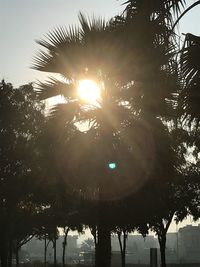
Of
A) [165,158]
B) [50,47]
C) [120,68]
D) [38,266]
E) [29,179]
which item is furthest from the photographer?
[38,266]

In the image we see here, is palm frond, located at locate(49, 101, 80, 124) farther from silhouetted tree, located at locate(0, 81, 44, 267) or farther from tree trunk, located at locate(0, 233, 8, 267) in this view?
tree trunk, located at locate(0, 233, 8, 267)

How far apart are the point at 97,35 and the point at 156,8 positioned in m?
3.80

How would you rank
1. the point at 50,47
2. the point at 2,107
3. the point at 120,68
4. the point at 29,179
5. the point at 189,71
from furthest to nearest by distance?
the point at 29,179
the point at 2,107
the point at 50,47
the point at 120,68
the point at 189,71

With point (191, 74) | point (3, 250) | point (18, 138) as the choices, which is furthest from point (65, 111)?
point (3, 250)

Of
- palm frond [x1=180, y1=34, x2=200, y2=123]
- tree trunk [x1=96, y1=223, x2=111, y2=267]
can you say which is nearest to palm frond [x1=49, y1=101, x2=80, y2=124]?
tree trunk [x1=96, y1=223, x2=111, y2=267]

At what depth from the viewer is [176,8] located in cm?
810

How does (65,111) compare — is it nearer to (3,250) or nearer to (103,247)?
(103,247)

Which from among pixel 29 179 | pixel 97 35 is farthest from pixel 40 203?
pixel 97 35

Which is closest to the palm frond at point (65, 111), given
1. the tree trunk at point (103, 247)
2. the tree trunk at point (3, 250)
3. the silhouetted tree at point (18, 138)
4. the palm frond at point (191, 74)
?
the tree trunk at point (103, 247)

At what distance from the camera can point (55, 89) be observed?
41.9 ft

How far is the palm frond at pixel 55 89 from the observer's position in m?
12.6

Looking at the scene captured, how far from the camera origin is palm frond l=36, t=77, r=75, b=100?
1264 cm

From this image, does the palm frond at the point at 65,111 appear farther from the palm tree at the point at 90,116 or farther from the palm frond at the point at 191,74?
the palm frond at the point at 191,74

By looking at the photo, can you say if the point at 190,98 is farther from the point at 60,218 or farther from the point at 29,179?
the point at 60,218
